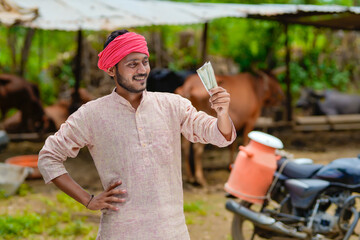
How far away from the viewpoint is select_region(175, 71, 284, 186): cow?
274 inches

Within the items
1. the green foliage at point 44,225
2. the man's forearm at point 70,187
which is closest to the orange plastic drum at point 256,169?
the green foliage at point 44,225

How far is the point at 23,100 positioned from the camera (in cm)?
897

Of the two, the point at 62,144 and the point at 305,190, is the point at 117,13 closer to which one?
the point at 305,190

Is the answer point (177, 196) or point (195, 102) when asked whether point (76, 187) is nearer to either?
point (177, 196)

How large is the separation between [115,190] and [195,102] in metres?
4.98

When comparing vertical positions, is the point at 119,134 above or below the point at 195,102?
above

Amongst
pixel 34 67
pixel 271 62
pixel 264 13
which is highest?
pixel 264 13

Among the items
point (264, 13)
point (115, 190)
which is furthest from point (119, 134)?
point (264, 13)

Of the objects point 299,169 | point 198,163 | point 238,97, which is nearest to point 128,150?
point 299,169

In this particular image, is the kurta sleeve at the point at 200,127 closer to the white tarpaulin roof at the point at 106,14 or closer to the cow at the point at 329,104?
the white tarpaulin roof at the point at 106,14

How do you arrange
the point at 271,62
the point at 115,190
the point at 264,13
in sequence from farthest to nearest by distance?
1. the point at 271,62
2. the point at 264,13
3. the point at 115,190

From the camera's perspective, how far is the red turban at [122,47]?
2.04 m

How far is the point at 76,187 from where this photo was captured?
2080 mm

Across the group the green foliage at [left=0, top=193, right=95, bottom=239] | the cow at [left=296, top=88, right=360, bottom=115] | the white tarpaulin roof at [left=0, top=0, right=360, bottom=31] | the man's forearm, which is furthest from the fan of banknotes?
the cow at [left=296, top=88, right=360, bottom=115]
